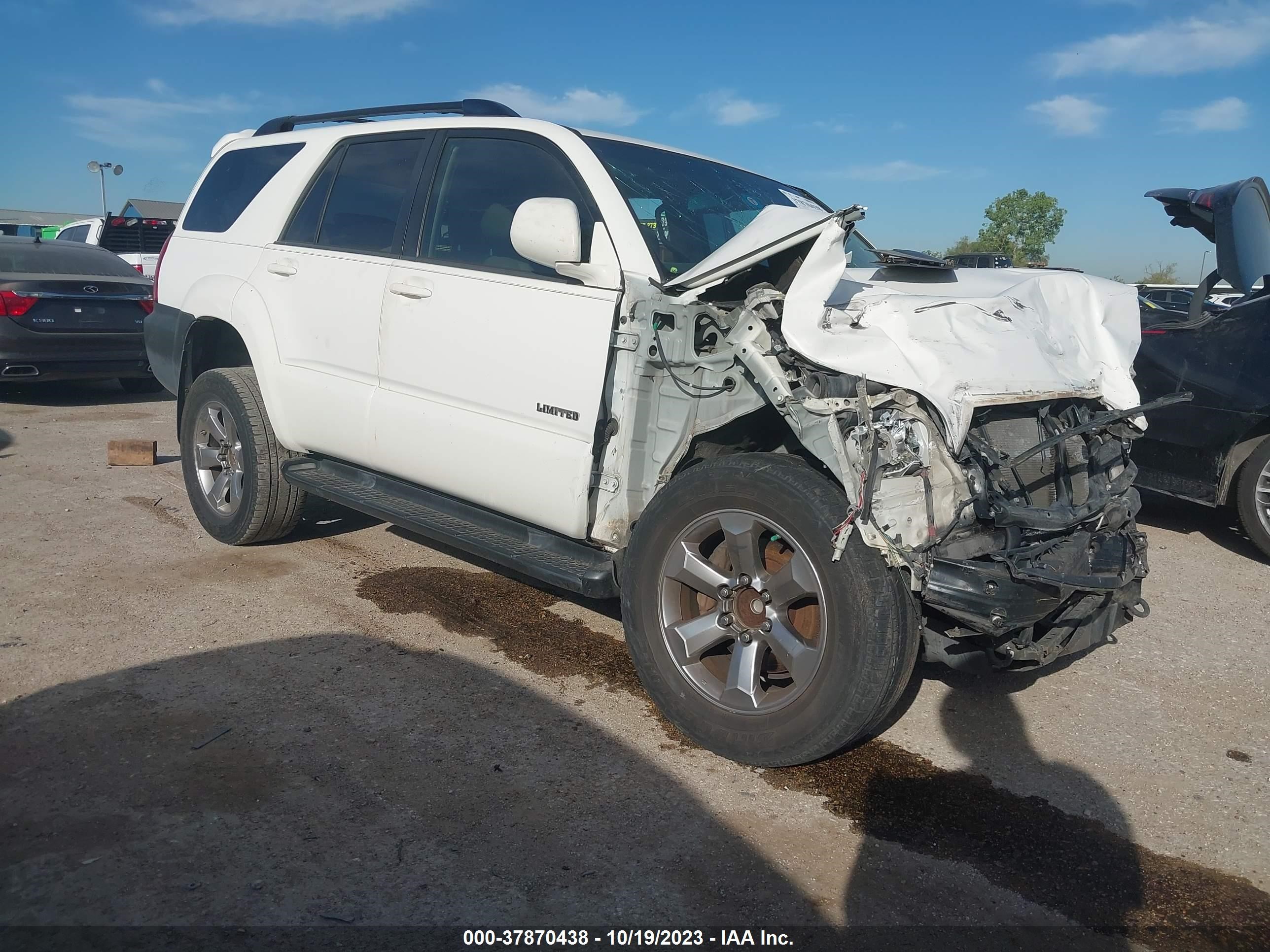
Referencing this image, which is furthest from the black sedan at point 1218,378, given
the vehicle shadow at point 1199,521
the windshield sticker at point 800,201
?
the windshield sticker at point 800,201

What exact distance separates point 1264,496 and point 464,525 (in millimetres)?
4564

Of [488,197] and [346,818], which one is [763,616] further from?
[488,197]

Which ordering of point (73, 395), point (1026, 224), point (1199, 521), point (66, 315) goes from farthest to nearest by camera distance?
point (1026, 224) < point (73, 395) < point (66, 315) < point (1199, 521)

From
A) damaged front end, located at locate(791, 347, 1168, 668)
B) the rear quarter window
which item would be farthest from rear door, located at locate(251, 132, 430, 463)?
damaged front end, located at locate(791, 347, 1168, 668)

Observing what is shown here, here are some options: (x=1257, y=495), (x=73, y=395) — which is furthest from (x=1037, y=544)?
(x=73, y=395)

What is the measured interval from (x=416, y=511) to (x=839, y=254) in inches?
84.4

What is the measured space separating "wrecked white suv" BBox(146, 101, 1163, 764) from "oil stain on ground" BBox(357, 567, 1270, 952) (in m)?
0.27

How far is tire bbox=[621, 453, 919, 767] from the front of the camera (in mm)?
2902

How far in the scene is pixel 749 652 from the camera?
324 centimetres

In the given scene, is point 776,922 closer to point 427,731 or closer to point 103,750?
point 427,731

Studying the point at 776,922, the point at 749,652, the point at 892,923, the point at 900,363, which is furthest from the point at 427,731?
the point at 900,363

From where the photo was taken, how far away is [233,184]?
5410 millimetres

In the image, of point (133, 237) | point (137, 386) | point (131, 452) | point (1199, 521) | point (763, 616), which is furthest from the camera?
point (133, 237)

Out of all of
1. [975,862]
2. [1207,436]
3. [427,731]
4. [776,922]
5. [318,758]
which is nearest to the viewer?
[776,922]
